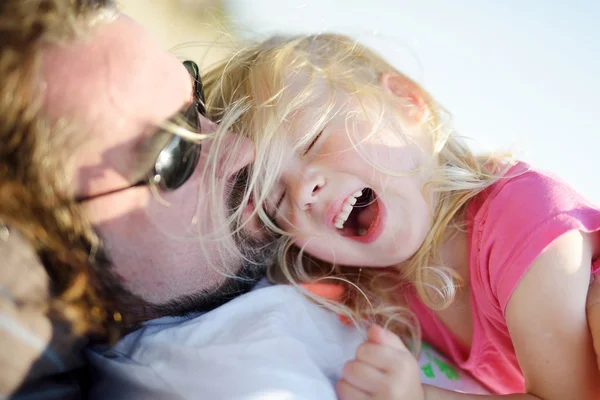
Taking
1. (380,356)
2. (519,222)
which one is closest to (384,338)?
(380,356)

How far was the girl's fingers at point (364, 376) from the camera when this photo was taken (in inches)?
37.9

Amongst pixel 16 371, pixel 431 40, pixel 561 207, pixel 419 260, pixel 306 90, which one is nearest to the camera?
pixel 16 371

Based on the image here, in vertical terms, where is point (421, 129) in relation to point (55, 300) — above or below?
above

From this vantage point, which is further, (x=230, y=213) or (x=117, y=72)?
(x=230, y=213)

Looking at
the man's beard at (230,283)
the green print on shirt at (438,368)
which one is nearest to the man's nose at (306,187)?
the man's beard at (230,283)

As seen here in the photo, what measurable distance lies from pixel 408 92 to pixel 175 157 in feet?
2.20

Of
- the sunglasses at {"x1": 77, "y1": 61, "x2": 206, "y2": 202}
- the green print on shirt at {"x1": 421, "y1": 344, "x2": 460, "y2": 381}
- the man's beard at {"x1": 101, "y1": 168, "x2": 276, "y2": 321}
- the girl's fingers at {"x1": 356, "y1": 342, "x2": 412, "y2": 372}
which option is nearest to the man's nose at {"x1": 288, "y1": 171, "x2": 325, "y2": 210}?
the man's beard at {"x1": 101, "y1": 168, "x2": 276, "y2": 321}

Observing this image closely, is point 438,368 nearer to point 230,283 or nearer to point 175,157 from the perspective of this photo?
point 230,283

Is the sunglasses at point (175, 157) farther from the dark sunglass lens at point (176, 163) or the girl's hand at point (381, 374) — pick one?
the girl's hand at point (381, 374)

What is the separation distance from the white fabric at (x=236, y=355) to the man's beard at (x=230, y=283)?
0.12 feet

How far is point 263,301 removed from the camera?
1.16 m

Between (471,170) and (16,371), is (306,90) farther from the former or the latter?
(16,371)

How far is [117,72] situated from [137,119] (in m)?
0.09

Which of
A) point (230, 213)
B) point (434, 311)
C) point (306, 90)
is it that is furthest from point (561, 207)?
point (230, 213)
